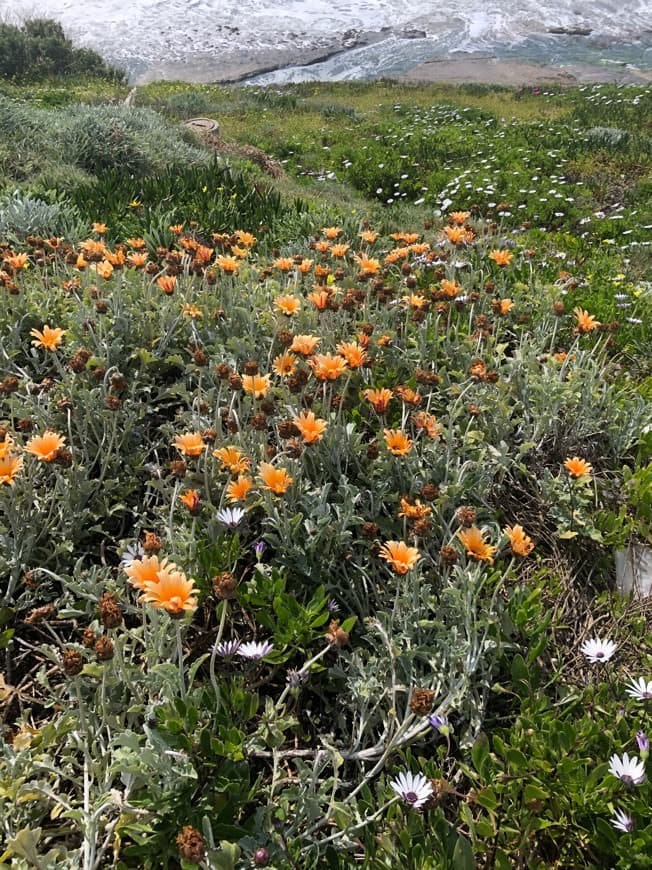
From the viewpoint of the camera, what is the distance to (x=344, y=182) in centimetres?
1007

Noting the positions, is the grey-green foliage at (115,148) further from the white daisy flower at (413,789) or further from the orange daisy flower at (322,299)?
the white daisy flower at (413,789)

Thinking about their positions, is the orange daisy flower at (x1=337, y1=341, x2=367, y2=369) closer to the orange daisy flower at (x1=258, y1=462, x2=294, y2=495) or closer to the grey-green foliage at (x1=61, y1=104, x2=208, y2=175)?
the orange daisy flower at (x1=258, y1=462, x2=294, y2=495)

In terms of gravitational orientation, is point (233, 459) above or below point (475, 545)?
above

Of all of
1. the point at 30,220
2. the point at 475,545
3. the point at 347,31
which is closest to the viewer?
the point at 475,545

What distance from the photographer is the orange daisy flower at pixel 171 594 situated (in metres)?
1.26

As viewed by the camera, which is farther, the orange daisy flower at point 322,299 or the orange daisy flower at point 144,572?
the orange daisy flower at point 322,299

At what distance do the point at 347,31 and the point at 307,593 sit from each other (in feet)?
142

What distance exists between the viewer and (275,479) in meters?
1.80

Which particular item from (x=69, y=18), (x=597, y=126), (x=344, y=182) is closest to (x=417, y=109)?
(x=597, y=126)

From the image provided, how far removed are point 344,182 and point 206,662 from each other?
31.4ft

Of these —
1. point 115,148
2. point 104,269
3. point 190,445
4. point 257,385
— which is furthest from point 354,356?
point 115,148

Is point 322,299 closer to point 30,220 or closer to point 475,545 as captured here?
point 475,545

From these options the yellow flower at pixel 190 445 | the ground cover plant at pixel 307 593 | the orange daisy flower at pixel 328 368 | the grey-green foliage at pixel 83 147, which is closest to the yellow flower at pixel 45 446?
the ground cover plant at pixel 307 593

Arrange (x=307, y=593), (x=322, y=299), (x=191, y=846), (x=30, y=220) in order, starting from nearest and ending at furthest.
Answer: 1. (x=191, y=846)
2. (x=307, y=593)
3. (x=322, y=299)
4. (x=30, y=220)
